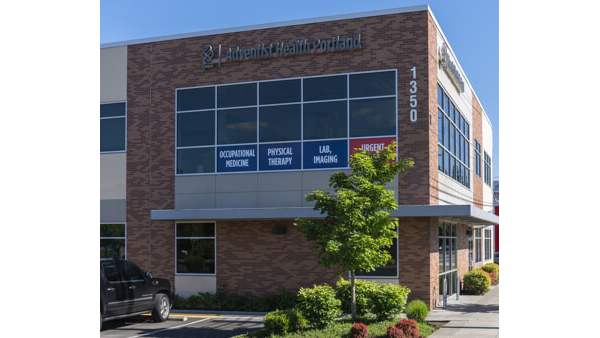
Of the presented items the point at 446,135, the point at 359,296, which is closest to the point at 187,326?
the point at 359,296

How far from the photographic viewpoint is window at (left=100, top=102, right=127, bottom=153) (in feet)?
77.0

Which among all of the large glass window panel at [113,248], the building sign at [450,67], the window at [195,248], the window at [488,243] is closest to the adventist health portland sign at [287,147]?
the window at [195,248]

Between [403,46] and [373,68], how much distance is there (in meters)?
1.11

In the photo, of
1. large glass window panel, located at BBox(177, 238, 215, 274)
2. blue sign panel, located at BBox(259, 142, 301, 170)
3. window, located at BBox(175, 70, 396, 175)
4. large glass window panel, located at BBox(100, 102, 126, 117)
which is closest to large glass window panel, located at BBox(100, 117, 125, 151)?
large glass window panel, located at BBox(100, 102, 126, 117)


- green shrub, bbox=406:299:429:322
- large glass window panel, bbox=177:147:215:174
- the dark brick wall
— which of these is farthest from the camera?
large glass window panel, bbox=177:147:215:174

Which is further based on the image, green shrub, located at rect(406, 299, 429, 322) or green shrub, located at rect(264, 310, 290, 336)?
green shrub, located at rect(406, 299, 429, 322)

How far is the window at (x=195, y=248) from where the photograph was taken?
860 inches

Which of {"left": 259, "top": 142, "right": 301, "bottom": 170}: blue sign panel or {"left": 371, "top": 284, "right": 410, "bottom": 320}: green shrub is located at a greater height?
{"left": 259, "top": 142, "right": 301, "bottom": 170}: blue sign panel

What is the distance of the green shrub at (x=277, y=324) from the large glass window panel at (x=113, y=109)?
12125 millimetres

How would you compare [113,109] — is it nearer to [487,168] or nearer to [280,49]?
[280,49]

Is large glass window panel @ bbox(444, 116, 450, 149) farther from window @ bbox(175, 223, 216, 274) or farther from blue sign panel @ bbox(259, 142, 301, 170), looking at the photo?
window @ bbox(175, 223, 216, 274)

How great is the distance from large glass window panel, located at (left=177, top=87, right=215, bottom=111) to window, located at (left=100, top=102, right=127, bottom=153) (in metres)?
2.37

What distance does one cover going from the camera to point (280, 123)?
21109mm
